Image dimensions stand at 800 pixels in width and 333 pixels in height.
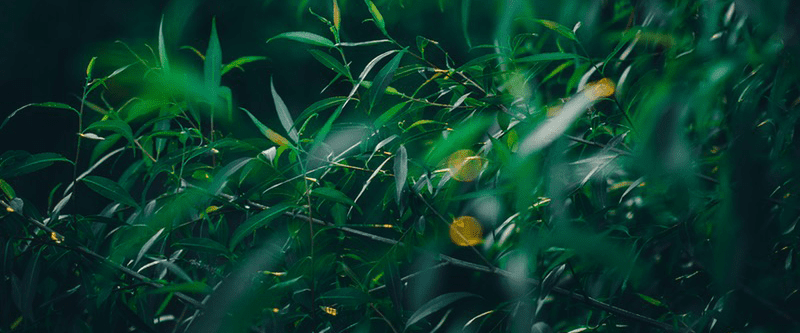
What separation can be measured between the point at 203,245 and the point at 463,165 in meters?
0.32

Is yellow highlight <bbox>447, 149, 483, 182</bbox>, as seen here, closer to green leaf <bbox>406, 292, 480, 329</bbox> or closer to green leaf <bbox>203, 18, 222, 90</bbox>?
green leaf <bbox>406, 292, 480, 329</bbox>

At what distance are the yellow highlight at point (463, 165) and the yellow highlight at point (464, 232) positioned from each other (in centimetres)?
8

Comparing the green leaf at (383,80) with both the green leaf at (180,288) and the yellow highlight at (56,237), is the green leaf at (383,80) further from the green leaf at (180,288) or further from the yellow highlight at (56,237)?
the yellow highlight at (56,237)

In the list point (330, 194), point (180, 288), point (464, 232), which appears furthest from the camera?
point (464, 232)

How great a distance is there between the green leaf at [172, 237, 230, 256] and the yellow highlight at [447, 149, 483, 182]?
29 centimetres

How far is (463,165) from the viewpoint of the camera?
2.31 ft

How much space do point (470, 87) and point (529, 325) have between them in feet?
0.98

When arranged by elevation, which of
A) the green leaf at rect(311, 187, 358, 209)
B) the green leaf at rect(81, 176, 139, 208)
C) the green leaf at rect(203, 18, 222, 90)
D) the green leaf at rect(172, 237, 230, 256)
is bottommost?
the green leaf at rect(172, 237, 230, 256)

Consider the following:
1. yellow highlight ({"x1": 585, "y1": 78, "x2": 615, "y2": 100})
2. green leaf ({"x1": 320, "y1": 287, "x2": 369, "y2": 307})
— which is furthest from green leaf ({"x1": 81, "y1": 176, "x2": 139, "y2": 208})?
yellow highlight ({"x1": 585, "y1": 78, "x2": 615, "y2": 100})

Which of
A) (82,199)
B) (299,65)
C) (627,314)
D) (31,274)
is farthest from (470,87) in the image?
(82,199)

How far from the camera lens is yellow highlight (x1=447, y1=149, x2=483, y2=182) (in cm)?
70

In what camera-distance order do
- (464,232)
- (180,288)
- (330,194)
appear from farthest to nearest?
1. (464,232)
2. (330,194)
3. (180,288)

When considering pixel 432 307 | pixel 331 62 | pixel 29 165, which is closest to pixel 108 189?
pixel 29 165

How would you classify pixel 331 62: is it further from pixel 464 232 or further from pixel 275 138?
pixel 464 232
